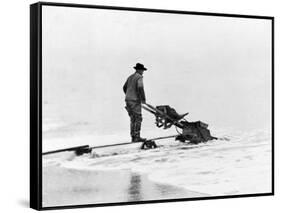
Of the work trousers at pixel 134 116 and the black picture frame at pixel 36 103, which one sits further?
the work trousers at pixel 134 116

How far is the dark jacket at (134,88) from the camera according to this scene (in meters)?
8.07

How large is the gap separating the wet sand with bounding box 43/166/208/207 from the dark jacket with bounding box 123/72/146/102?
72 centimetres

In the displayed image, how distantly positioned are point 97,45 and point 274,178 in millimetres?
2488

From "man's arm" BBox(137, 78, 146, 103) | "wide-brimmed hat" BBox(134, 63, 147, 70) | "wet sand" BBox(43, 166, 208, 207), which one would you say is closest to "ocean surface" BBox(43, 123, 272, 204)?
"wet sand" BBox(43, 166, 208, 207)

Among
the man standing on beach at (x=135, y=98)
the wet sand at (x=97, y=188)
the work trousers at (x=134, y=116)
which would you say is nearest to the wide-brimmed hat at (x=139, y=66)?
the man standing on beach at (x=135, y=98)

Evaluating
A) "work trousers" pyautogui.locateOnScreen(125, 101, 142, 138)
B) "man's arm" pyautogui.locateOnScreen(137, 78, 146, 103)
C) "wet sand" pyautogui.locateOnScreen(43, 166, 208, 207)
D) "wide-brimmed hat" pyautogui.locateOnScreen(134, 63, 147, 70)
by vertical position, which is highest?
"wide-brimmed hat" pyautogui.locateOnScreen(134, 63, 147, 70)

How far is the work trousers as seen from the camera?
8.10 m

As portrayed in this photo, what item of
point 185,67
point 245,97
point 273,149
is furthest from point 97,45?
point 273,149

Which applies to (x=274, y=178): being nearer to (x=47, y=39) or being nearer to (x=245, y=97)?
(x=245, y=97)

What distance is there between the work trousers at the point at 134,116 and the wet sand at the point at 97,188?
0.39m

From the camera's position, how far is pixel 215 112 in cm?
856

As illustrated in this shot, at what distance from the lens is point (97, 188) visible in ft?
26.0

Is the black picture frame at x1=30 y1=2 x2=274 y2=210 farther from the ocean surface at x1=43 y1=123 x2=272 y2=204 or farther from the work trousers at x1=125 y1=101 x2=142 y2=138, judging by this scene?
the work trousers at x1=125 y1=101 x2=142 y2=138

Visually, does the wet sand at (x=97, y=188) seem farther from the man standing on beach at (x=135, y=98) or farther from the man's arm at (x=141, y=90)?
the man's arm at (x=141, y=90)
